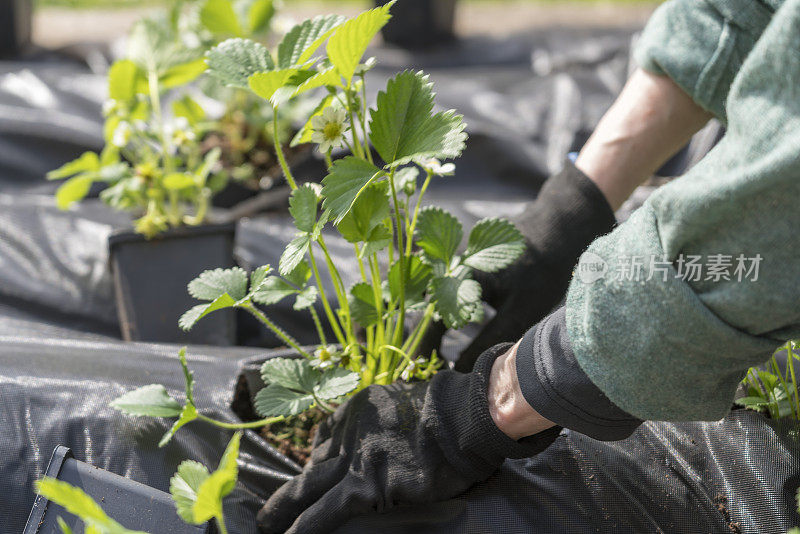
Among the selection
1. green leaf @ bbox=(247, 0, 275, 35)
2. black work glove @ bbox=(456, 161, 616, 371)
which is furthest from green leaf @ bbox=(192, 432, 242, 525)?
green leaf @ bbox=(247, 0, 275, 35)

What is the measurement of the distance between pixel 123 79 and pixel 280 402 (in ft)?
2.54

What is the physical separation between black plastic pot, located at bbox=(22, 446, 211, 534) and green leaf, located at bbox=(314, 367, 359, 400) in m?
0.20

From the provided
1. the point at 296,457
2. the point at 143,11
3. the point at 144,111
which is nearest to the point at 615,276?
the point at 296,457

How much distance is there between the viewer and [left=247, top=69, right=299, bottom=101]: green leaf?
71cm

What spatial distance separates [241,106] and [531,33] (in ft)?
4.15

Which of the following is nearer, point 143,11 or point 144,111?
point 144,111

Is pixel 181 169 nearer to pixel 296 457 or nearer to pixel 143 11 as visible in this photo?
pixel 296 457

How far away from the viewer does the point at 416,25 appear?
271 centimetres

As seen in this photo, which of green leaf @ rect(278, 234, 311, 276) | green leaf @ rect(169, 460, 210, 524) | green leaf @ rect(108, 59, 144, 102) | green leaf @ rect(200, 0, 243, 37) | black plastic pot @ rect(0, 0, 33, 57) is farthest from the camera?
black plastic pot @ rect(0, 0, 33, 57)

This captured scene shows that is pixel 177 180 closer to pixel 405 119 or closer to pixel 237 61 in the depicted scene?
pixel 237 61

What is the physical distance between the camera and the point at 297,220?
794 mm

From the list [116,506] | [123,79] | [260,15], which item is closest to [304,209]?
[116,506]


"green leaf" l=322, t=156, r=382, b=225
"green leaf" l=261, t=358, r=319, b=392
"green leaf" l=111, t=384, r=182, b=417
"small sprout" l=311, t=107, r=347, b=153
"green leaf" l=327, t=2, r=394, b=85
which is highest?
"green leaf" l=327, t=2, r=394, b=85

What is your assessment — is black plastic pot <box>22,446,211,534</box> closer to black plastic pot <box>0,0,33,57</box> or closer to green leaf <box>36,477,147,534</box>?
green leaf <box>36,477,147,534</box>
